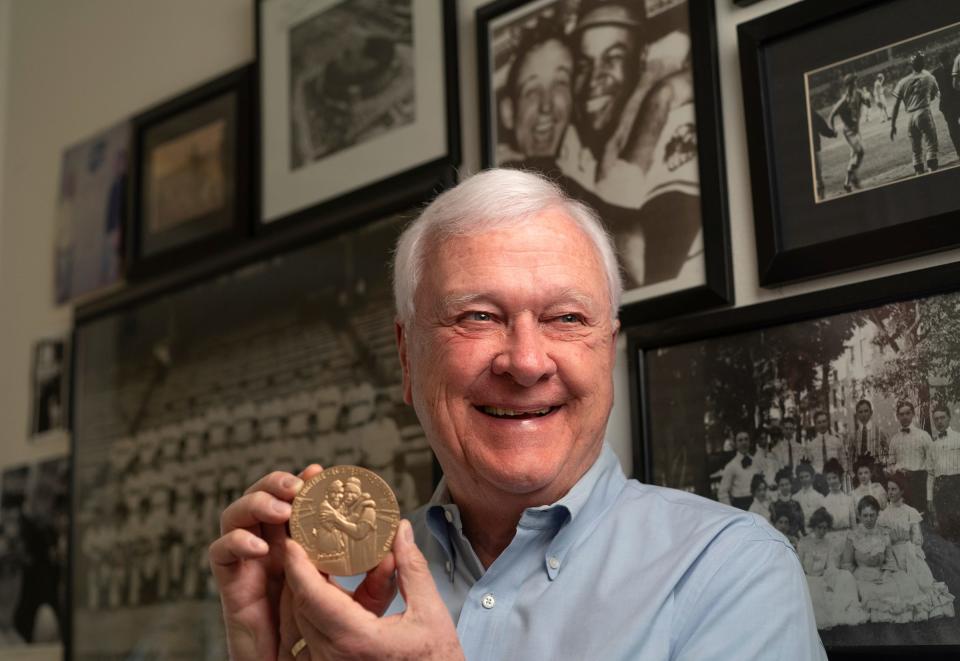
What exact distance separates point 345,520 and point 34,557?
5.51 ft

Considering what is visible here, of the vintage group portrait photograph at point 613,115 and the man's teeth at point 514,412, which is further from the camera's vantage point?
the vintage group portrait photograph at point 613,115

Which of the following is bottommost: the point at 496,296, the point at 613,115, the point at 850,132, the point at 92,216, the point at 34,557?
the point at 34,557

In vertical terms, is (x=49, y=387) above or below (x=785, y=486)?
above

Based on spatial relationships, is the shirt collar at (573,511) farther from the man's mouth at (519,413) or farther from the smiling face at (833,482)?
the smiling face at (833,482)

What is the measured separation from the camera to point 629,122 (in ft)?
4.99

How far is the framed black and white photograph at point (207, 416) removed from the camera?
181cm

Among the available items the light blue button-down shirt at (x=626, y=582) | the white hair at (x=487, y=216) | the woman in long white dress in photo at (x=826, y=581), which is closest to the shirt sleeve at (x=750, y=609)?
the light blue button-down shirt at (x=626, y=582)

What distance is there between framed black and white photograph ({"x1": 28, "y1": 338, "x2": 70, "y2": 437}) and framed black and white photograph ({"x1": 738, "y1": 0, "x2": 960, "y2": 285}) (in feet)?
5.70

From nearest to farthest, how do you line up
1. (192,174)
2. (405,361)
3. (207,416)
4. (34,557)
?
(405,361), (207,416), (192,174), (34,557)

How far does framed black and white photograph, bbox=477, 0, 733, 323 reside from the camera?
1.42 metres

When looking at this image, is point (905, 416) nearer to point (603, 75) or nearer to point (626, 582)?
point (626, 582)

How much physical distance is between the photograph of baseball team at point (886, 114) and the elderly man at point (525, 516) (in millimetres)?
301

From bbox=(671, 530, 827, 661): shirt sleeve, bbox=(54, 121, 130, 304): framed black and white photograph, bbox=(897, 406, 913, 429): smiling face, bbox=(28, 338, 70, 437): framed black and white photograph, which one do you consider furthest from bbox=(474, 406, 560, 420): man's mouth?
bbox=(28, 338, 70, 437): framed black and white photograph

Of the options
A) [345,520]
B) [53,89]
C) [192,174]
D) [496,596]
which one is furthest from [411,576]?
[53,89]
